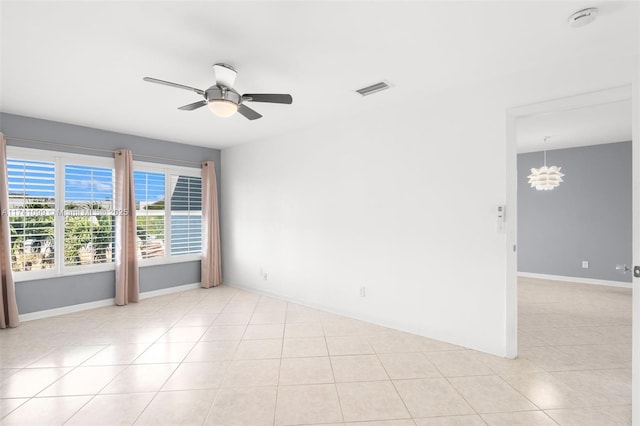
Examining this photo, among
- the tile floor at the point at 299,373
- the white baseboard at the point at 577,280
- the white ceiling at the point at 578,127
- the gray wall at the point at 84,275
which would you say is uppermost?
the white ceiling at the point at 578,127

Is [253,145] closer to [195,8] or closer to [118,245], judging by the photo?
[118,245]

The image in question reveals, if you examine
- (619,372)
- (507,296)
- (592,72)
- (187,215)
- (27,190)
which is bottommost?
(619,372)

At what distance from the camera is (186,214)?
17.7 ft

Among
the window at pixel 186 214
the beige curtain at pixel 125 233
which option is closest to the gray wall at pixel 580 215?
the window at pixel 186 214

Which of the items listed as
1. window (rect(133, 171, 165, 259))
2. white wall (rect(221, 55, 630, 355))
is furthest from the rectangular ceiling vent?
window (rect(133, 171, 165, 259))

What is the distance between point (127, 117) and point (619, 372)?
19.3ft

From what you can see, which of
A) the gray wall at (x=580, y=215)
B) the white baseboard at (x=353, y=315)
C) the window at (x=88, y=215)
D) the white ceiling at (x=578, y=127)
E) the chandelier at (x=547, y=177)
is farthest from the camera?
the gray wall at (x=580, y=215)

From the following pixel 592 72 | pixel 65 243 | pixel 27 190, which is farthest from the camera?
pixel 65 243

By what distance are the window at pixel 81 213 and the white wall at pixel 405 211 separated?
5.48ft

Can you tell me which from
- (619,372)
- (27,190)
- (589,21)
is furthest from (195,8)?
(619,372)

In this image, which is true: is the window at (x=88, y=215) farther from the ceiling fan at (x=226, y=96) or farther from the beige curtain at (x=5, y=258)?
the ceiling fan at (x=226, y=96)

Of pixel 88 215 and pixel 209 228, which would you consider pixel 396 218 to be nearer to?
pixel 209 228

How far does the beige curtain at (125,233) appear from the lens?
4.44 m

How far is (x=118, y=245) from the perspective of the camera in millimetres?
4465
